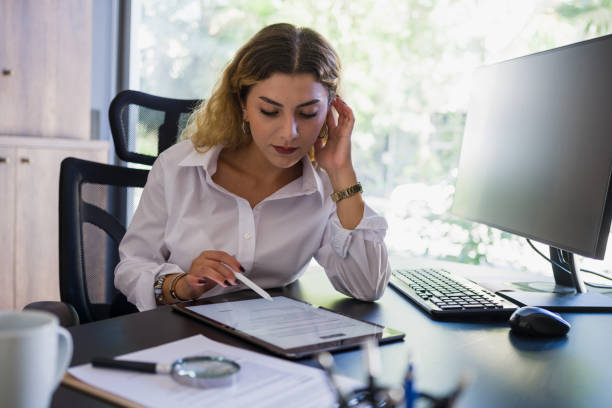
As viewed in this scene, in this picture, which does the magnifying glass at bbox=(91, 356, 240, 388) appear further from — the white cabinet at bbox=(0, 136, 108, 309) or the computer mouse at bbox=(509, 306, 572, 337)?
the white cabinet at bbox=(0, 136, 108, 309)

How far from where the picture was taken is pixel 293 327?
875 millimetres

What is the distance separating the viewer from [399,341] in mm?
884

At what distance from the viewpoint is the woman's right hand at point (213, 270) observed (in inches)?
39.5

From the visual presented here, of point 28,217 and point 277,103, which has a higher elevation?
point 277,103

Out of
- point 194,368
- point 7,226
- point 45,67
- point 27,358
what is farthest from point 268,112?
point 45,67

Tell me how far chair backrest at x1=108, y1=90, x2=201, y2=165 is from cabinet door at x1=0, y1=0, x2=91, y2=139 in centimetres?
99

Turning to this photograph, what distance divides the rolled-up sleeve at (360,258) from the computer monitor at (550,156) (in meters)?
0.26

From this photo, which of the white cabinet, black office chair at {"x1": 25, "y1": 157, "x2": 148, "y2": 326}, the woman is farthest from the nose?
the white cabinet

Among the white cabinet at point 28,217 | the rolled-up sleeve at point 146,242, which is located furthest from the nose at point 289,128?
the white cabinet at point 28,217

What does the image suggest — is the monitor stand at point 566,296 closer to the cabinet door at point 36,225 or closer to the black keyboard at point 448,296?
the black keyboard at point 448,296

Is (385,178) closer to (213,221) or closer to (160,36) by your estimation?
(160,36)

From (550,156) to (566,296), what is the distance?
0.29 metres

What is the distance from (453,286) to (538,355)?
0.35m

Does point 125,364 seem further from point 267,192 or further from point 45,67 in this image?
point 45,67
